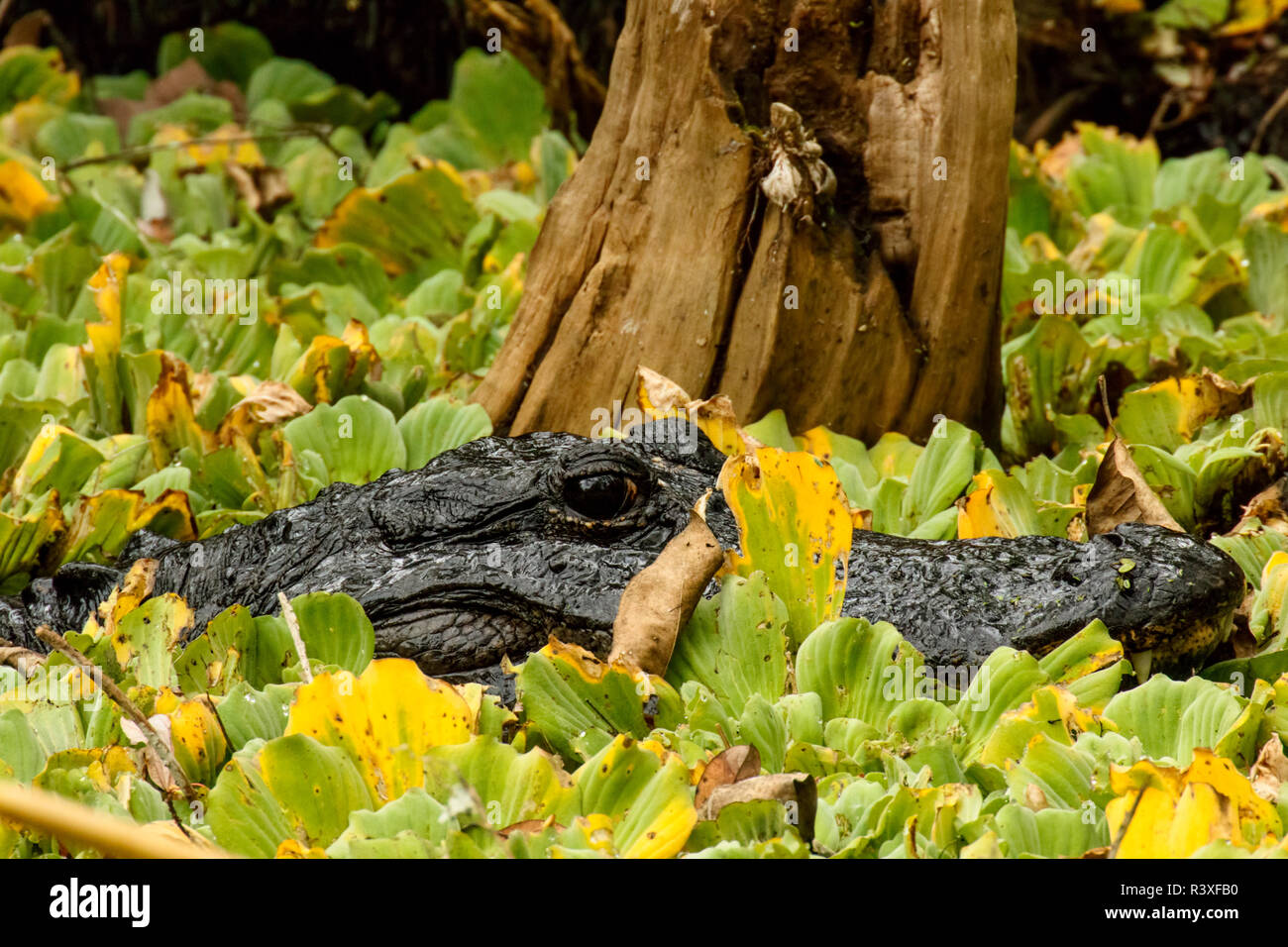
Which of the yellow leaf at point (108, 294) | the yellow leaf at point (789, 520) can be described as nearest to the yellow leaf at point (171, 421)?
the yellow leaf at point (108, 294)

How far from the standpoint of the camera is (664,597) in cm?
253

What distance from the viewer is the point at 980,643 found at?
2498mm

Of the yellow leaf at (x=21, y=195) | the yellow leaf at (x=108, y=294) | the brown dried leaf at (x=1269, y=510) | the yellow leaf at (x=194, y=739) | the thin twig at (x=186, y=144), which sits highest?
the thin twig at (x=186, y=144)

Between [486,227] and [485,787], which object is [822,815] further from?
[486,227]

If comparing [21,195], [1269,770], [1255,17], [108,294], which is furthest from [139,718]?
[1255,17]

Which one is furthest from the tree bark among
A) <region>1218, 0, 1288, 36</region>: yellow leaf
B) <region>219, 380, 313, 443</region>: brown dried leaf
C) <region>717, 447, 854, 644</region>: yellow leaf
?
<region>1218, 0, 1288, 36</region>: yellow leaf

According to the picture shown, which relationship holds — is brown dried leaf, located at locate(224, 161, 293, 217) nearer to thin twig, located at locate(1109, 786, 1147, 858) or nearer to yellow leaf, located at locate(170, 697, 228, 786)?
yellow leaf, located at locate(170, 697, 228, 786)

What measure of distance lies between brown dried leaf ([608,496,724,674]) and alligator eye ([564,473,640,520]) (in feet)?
0.90

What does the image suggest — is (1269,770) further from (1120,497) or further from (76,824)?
(76,824)

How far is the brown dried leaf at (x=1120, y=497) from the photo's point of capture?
120 inches

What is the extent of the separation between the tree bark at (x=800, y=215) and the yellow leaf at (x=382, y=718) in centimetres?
159

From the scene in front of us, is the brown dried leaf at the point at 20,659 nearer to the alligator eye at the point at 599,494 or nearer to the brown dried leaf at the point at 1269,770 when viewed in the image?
the alligator eye at the point at 599,494

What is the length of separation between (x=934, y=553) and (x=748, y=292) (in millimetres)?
1080
